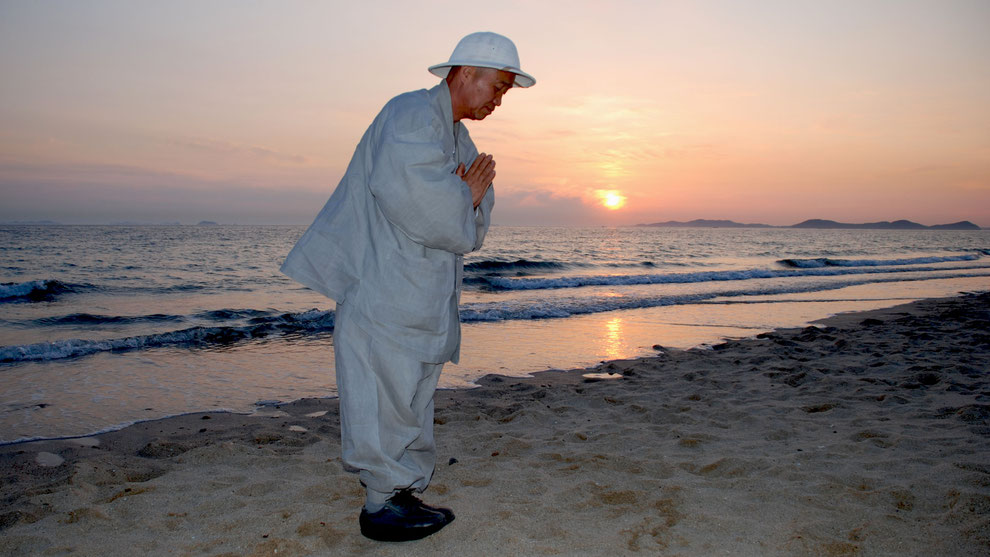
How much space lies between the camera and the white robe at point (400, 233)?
1.90 metres

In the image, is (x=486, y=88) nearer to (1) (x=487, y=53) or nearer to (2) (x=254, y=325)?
(1) (x=487, y=53)

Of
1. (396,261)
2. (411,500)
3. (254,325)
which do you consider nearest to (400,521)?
(411,500)

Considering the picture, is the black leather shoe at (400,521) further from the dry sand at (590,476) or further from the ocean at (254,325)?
the ocean at (254,325)

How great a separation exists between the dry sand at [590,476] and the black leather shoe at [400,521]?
1.8 inches

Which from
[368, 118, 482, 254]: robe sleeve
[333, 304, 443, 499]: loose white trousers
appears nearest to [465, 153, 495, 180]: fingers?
[368, 118, 482, 254]: robe sleeve

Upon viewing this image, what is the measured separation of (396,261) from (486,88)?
26.3 inches

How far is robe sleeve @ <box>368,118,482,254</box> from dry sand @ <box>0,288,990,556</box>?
120 cm

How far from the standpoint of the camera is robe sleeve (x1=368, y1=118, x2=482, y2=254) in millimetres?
1883

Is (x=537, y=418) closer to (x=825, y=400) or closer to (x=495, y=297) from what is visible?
(x=825, y=400)

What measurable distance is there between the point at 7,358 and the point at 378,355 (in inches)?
301

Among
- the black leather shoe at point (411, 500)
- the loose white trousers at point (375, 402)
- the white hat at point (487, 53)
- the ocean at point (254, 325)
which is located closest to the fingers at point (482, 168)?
the white hat at point (487, 53)

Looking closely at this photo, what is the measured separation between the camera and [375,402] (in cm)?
209

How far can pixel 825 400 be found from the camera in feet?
14.6

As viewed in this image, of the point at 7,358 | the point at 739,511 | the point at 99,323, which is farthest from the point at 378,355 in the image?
the point at 99,323
